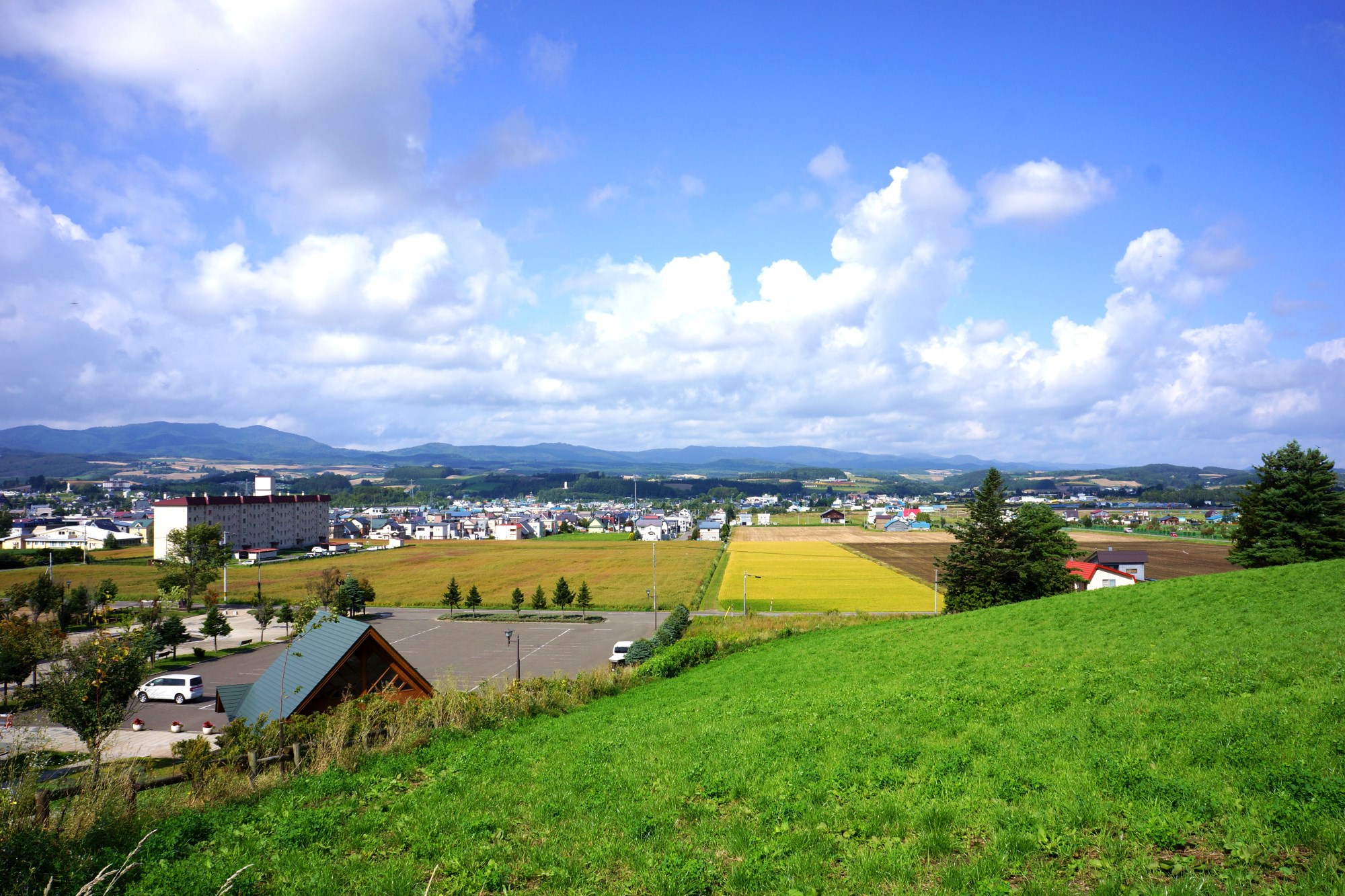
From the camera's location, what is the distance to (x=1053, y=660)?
12133mm

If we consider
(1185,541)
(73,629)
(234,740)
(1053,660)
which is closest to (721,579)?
(73,629)

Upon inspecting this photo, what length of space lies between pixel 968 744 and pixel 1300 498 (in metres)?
38.0

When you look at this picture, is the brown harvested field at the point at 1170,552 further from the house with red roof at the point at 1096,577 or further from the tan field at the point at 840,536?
the tan field at the point at 840,536

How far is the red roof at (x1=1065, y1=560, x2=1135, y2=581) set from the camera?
4014 cm

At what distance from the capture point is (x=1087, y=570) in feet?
146

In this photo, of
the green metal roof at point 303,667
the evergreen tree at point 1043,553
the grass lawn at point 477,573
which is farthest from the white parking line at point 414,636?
the evergreen tree at point 1043,553

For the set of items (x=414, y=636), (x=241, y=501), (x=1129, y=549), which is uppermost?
(x=241, y=501)

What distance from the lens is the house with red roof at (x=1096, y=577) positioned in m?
39.7

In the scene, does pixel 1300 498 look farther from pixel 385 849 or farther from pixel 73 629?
pixel 73 629

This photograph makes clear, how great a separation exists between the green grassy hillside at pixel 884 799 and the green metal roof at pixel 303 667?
3.73 m

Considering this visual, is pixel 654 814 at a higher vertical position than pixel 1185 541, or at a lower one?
higher

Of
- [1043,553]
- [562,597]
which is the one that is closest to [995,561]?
[1043,553]

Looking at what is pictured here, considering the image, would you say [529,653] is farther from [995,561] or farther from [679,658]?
[995,561]

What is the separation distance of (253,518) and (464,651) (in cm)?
7906
